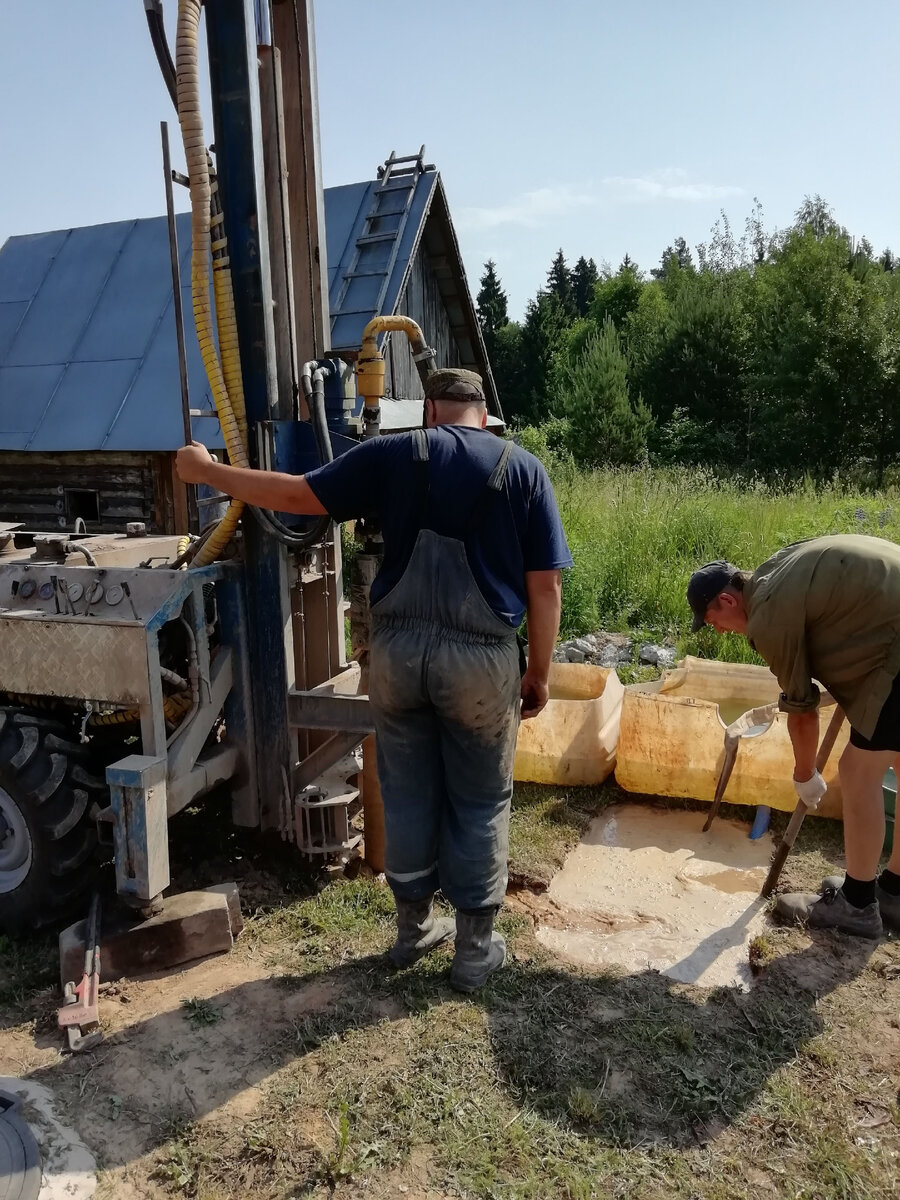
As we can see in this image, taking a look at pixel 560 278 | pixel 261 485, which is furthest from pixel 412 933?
pixel 560 278

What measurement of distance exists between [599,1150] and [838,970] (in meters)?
1.35

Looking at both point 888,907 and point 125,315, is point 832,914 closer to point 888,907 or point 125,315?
point 888,907

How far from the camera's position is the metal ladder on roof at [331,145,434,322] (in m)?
9.55

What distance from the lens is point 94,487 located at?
9.83m

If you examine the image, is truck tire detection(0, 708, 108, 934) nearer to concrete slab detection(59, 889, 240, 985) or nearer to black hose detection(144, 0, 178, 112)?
concrete slab detection(59, 889, 240, 985)

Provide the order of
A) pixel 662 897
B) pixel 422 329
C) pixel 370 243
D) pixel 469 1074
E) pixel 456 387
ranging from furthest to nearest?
pixel 422 329 < pixel 370 243 < pixel 662 897 < pixel 456 387 < pixel 469 1074

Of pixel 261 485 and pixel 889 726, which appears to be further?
pixel 889 726

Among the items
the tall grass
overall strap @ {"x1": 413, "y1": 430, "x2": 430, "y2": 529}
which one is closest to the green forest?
the tall grass

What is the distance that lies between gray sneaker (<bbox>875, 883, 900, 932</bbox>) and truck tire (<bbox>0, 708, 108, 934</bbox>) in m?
3.21

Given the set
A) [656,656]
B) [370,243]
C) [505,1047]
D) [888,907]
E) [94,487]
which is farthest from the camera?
[370,243]

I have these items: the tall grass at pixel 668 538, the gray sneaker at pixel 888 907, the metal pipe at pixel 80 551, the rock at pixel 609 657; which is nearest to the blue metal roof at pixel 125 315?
the tall grass at pixel 668 538

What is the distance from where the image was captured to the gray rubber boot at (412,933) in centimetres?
309

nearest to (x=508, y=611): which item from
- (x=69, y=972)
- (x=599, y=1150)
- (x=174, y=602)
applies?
(x=174, y=602)

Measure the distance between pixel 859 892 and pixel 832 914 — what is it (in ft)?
0.46
